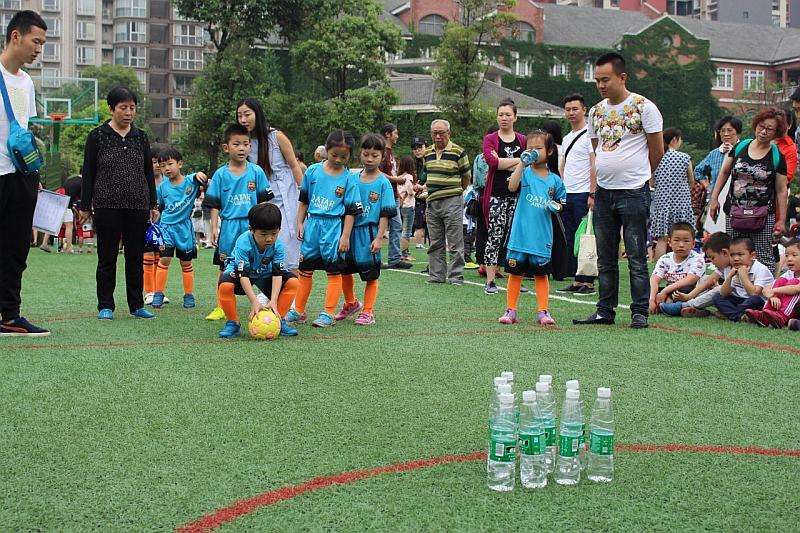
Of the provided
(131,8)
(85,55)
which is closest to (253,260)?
(131,8)

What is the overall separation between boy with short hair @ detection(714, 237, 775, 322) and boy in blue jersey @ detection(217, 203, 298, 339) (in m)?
4.04

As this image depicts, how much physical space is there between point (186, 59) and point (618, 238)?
Result: 97.6 meters

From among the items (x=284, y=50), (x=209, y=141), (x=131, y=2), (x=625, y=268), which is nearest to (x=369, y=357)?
(x=625, y=268)

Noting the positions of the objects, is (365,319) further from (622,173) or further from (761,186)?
(761,186)

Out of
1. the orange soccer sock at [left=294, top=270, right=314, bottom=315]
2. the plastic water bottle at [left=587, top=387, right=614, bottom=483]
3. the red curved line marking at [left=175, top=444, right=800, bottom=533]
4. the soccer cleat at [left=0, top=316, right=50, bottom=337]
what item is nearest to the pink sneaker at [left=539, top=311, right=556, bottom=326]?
the orange soccer sock at [left=294, top=270, right=314, bottom=315]

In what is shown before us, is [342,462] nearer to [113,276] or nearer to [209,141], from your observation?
[113,276]

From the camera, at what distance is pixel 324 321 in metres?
8.57

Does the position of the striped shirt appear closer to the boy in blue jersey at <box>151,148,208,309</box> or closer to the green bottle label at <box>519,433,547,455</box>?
the boy in blue jersey at <box>151,148,208,309</box>

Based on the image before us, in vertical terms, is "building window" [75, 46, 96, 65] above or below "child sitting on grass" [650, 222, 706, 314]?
above

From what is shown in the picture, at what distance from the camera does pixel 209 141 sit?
47.7 metres

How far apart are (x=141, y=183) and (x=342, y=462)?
539 cm

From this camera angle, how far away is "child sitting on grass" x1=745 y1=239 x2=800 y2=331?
862 centimetres

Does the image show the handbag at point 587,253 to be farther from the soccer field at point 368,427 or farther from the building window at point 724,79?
the building window at point 724,79

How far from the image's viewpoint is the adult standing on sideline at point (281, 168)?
8.74 m
